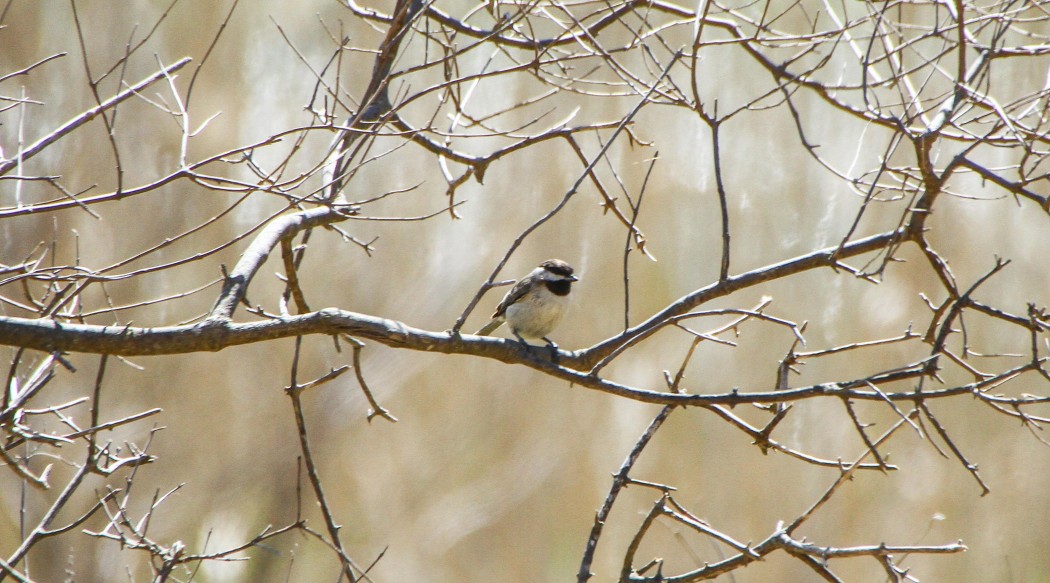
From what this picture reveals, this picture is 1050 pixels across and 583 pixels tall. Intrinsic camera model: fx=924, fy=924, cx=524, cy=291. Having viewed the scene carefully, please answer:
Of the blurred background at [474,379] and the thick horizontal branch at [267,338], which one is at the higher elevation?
the blurred background at [474,379]

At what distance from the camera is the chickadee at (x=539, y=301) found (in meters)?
5.37

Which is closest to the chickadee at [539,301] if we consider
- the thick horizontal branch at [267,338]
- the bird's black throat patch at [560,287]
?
the bird's black throat patch at [560,287]

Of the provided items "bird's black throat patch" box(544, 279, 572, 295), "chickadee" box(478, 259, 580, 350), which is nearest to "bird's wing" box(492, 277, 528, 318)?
"chickadee" box(478, 259, 580, 350)

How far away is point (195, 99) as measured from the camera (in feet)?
29.3

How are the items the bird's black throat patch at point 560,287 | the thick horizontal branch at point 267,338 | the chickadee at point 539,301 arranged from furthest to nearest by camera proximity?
the bird's black throat patch at point 560,287
the chickadee at point 539,301
the thick horizontal branch at point 267,338

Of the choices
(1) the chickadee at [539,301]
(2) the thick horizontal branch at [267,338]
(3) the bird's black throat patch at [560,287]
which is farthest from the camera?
(3) the bird's black throat patch at [560,287]

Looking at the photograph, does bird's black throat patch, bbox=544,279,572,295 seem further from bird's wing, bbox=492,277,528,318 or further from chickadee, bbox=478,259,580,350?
bird's wing, bbox=492,277,528,318

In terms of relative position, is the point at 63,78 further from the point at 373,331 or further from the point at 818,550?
the point at 818,550

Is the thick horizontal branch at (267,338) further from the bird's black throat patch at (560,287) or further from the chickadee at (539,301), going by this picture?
the bird's black throat patch at (560,287)

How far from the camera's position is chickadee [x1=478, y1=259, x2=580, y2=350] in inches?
211

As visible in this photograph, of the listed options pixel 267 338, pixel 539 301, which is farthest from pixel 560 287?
pixel 267 338

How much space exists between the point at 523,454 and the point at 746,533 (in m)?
2.23

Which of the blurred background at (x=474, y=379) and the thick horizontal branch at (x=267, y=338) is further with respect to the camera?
the blurred background at (x=474, y=379)

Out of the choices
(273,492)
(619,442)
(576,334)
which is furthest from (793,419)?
(273,492)
